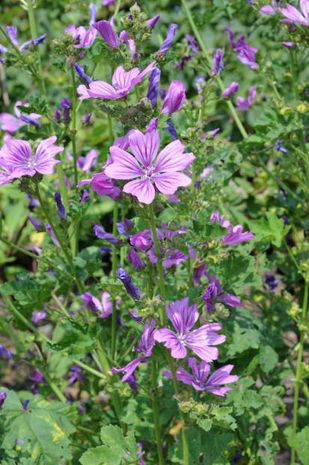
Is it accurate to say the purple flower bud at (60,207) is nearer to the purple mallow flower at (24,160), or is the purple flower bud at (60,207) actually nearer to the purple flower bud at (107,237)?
the purple mallow flower at (24,160)

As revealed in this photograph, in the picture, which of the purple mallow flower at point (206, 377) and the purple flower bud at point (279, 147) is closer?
the purple mallow flower at point (206, 377)

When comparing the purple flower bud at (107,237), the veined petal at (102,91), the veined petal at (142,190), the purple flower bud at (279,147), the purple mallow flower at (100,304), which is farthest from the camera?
the purple flower bud at (279,147)

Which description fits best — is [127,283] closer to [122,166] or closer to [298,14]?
[122,166]

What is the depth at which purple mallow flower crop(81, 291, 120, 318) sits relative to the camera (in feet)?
8.62

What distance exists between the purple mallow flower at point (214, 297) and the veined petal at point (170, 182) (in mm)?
464

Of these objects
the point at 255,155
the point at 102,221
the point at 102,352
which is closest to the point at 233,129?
the point at 102,221

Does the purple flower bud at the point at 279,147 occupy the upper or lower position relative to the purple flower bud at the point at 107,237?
lower

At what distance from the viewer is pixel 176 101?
1.95m

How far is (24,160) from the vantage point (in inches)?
86.9

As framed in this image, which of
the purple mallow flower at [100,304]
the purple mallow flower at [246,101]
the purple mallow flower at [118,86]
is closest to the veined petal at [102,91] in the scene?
the purple mallow flower at [118,86]

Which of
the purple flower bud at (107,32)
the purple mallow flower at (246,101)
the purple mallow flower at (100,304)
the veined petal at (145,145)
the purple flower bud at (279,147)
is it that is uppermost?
the purple flower bud at (107,32)

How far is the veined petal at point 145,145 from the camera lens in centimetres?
178

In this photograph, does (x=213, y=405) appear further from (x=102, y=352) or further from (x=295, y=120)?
(x=295, y=120)

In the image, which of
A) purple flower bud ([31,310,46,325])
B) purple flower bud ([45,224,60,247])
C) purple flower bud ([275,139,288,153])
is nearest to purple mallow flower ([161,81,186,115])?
purple flower bud ([45,224,60,247])
